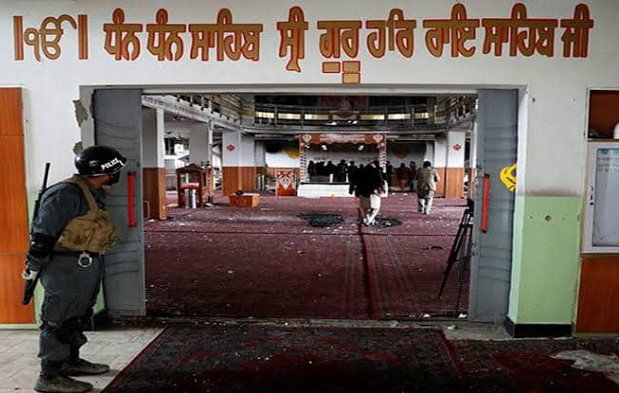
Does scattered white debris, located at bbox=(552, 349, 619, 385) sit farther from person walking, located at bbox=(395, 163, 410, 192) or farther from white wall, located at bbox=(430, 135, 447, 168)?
person walking, located at bbox=(395, 163, 410, 192)

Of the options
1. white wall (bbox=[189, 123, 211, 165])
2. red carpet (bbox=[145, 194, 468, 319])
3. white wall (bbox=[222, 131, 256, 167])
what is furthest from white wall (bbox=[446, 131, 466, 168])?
white wall (bbox=[189, 123, 211, 165])

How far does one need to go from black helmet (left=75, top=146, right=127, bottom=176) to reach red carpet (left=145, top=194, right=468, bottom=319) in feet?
6.48

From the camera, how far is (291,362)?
3.44 meters

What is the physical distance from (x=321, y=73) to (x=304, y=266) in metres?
3.47

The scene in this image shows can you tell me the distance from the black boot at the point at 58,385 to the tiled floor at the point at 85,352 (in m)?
0.08

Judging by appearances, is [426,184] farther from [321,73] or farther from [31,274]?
[31,274]

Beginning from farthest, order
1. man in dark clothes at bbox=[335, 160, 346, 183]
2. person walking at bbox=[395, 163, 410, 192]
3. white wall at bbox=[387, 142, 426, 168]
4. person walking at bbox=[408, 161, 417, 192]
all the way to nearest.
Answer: white wall at bbox=[387, 142, 426, 168] < person walking at bbox=[395, 163, 410, 192] < person walking at bbox=[408, 161, 417, 192] < man in dark clothes at bbox=[335, 160, 346, 183]

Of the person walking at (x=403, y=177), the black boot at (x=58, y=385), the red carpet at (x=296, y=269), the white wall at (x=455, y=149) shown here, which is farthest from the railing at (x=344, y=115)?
the black boot at (x=58, y=385)

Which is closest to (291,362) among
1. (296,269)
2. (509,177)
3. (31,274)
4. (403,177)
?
(31,274)

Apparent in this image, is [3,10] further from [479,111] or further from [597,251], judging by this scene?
[597,251]

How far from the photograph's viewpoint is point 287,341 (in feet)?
12.6

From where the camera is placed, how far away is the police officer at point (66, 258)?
2.90 m

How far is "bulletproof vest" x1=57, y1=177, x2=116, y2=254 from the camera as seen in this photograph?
2961 millimetres

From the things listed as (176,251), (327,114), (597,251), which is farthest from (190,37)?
(327,114)
